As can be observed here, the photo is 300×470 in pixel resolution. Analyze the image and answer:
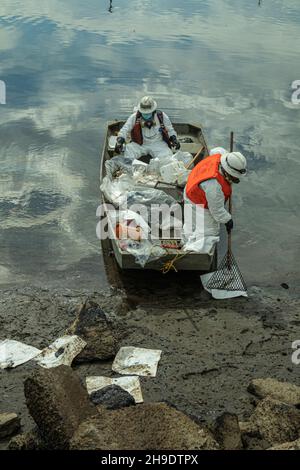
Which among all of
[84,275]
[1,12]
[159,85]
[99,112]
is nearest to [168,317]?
[84,275]

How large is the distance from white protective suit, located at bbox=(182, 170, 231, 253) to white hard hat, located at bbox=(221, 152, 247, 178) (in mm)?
298

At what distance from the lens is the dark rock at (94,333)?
7804mm

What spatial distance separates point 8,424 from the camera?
6.24 m

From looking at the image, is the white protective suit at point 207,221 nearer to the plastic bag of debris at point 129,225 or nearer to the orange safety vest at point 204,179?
the orange safety vest at point 204,179

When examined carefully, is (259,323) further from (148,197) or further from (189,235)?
(148,197)

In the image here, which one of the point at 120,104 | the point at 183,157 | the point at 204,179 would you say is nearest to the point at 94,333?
the point at 204,179

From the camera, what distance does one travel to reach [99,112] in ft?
63.2

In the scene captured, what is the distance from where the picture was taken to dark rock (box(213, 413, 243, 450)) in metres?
5.71

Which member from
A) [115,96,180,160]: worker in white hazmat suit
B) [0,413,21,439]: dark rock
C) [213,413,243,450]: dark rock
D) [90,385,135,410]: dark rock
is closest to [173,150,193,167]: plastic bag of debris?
[115,96,180,160]: worker in white hazmat suit

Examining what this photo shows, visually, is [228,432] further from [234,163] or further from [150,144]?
[150,144]

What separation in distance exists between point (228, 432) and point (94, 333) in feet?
9.06

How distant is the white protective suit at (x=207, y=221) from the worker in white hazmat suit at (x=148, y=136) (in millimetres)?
3007
